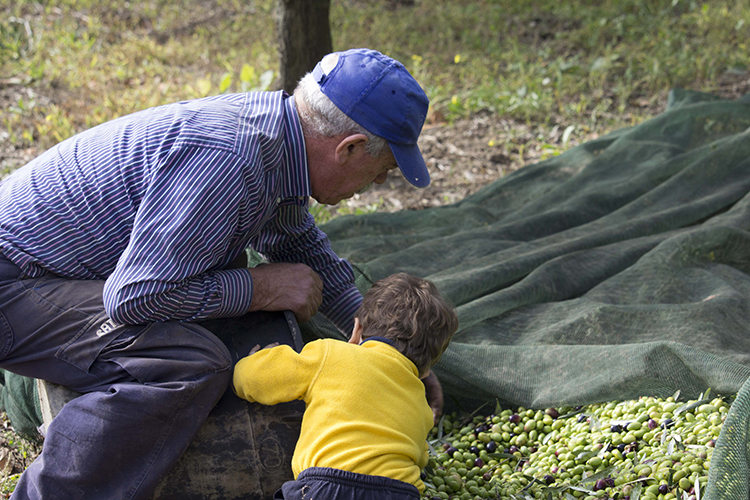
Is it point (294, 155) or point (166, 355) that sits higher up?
point (294, 155)

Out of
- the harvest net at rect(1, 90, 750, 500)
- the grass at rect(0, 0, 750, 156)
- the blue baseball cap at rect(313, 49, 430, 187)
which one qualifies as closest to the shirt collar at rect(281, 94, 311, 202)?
the blue baseball cap at rect(313, 49, 430, 187)

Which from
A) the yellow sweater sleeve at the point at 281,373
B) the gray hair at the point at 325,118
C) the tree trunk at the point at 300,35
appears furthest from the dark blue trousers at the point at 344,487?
the tree trunk at the point at 300,35

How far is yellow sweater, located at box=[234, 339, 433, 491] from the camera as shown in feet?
5.44

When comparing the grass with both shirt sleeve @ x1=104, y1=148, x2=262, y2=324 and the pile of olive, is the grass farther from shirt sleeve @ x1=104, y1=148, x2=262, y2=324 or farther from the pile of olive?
shirt sleeve @ x1=104, y1=148, x2=262, y2=324

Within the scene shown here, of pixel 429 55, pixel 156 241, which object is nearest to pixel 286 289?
pixel 156 241

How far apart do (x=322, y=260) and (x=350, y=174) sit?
19.7 inches

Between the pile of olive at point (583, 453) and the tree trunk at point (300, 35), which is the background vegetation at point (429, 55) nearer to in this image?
the tree trunk at point (300, 35)

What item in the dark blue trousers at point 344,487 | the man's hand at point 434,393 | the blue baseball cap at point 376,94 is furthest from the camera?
the man's hand at point 434,393

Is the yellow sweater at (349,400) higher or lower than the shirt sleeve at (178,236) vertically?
lower

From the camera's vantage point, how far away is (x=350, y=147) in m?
1.92

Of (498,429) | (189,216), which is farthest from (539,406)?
(189,216)

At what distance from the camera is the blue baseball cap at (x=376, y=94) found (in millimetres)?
1835

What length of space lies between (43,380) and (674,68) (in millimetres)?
5732

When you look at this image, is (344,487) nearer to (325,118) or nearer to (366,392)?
(366,392)
